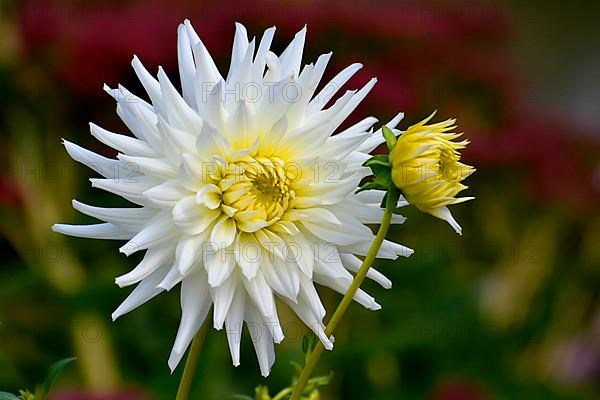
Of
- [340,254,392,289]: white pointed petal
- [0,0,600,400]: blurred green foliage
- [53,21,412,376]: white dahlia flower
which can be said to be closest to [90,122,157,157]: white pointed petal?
[53,21,412,376]: white dahlia flower

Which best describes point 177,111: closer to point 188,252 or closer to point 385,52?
point 188,252

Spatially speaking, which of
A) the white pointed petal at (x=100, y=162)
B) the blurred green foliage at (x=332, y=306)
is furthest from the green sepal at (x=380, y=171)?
the blurred green foliage at (x=332, y=306)

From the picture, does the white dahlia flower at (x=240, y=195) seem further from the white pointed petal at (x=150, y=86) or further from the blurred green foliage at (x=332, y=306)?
the blurred green foliage at (x=332, y=306)

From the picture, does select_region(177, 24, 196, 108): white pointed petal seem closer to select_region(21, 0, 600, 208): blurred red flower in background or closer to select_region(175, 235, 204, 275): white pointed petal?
select_region(175, 235, 204, 275): white pointed petal

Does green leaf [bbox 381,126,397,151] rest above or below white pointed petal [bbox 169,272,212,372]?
above

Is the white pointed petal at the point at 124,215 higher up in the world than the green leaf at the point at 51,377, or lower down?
higher up

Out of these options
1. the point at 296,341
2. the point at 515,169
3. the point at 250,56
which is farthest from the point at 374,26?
the point at 250,56
